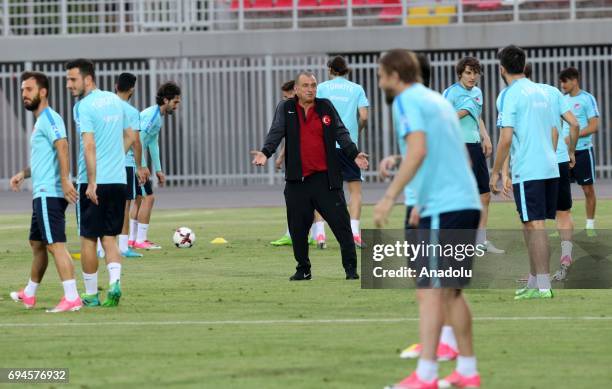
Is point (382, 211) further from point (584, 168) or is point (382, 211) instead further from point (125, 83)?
point (584, 168)

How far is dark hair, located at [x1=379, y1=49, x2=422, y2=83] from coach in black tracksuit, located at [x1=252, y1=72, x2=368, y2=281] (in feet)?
18.8

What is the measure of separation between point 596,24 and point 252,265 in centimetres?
1934

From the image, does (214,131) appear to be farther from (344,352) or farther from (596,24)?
(344,352)

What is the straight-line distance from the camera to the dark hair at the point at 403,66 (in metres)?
8.05

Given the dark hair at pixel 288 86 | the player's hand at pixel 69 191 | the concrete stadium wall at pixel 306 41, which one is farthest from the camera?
the concrete stadium wall at pixel 306 41

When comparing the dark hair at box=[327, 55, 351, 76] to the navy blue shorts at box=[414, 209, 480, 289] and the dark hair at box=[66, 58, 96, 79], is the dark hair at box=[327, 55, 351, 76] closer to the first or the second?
the dark hair at box=[66, 58, 96, 79]

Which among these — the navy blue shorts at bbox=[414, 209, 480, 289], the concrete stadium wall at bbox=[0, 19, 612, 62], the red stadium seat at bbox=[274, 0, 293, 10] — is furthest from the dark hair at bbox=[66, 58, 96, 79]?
the red stadium seat at bbox=[274, 0, 293, 10]

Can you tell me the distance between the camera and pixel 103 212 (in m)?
12.1

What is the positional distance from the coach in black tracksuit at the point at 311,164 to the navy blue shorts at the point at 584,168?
4772 millimetres

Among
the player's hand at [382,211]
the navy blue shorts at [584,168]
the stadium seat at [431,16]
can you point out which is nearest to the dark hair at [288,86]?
the navy blue shorts at [584,168]

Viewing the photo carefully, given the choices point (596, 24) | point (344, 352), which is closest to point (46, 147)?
point (344, 352)

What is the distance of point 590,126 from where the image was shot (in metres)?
17.2

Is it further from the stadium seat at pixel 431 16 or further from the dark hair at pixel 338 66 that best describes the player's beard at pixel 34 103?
the stadium seat at pixel 431 16

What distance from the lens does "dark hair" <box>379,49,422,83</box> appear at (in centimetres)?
805
